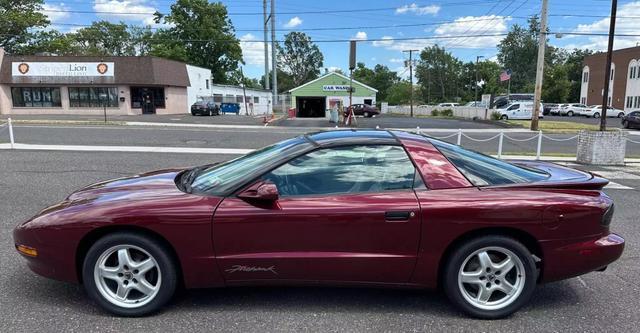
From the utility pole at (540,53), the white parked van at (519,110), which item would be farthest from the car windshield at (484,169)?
the white parked van at (519,110)

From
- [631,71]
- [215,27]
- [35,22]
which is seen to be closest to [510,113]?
[631,71]

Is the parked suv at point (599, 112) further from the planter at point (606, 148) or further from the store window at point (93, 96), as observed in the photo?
the store window at point (93, 96)

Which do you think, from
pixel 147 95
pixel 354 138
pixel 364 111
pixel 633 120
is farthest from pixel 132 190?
pixel 364 111

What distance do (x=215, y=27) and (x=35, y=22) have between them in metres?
23.9

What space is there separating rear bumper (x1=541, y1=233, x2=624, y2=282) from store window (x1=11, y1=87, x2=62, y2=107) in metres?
45.3

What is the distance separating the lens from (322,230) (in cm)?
318

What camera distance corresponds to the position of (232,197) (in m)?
3.23

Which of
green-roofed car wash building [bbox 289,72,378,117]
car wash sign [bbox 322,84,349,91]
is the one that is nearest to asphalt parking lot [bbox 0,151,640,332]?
green-roofed car wash building [bbox 289,72,378,117]

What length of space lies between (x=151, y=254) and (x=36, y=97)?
1786 inches

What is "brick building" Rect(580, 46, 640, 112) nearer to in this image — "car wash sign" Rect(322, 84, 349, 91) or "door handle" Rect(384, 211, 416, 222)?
"car wash sign" Rect(322, 84, 349, 91)

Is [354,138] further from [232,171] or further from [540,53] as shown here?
[540,53]

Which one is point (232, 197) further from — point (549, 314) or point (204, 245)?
point (549, 314)

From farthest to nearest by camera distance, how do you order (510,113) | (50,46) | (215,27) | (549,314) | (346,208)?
(215,27)
(50,46)
(510,113)
(549,314)
(346,208)

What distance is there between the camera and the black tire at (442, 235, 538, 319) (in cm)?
321
